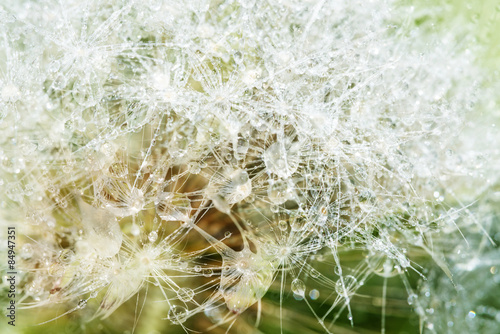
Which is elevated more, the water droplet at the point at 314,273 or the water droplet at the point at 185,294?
the water droplet at the point at 185,294

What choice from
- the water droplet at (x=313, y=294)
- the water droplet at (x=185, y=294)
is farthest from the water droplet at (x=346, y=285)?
the water droplet at (x=185, y=294)

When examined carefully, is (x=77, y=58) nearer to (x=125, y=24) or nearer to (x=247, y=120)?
(x=125, y=24)

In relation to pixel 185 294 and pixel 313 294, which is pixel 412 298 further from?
pixel 185 294

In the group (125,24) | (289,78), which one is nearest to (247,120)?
(289,78)

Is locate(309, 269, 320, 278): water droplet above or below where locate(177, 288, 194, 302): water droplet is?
below

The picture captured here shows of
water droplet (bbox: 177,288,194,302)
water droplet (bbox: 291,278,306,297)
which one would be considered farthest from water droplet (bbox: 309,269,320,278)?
water droplet (bbox: 177,288,194,302)

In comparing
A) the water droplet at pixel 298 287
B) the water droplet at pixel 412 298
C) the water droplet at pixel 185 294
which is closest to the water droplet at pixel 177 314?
the water droplet at pixel 185 294

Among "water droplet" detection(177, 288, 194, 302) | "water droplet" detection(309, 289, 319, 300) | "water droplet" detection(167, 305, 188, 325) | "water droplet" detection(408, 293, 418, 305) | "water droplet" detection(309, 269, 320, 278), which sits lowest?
"water droplet" detection(408, 293, 418, 305)

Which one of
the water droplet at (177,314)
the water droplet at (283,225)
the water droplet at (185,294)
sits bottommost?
the water droplet at (177,314)

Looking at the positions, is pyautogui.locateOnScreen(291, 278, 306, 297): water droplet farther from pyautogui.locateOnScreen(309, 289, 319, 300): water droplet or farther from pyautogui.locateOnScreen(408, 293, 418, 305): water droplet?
pyautogui.locateOnScreen(408, 293, 418, 305): water droplet

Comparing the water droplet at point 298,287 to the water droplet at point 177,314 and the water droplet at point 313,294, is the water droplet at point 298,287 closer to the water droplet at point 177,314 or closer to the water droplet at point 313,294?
the water droplet at point 313,294
